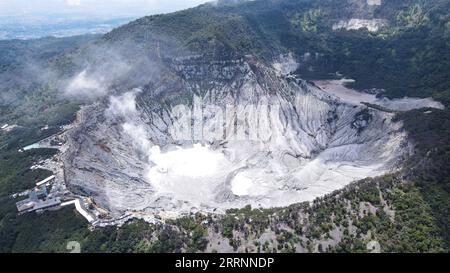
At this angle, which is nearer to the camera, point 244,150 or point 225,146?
point 244,150

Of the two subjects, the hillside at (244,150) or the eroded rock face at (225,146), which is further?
the eroded rock face at (225,146)

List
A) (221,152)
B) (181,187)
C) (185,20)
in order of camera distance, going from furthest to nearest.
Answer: (185,20)
(221,152)
(181,187)

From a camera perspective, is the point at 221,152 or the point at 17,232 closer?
the point at 17,232

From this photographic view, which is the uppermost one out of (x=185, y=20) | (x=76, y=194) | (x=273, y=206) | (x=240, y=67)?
(x=185, y=20)

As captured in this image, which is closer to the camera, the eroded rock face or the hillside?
the hillside

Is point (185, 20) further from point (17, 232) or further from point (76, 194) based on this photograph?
point (17, 232)
